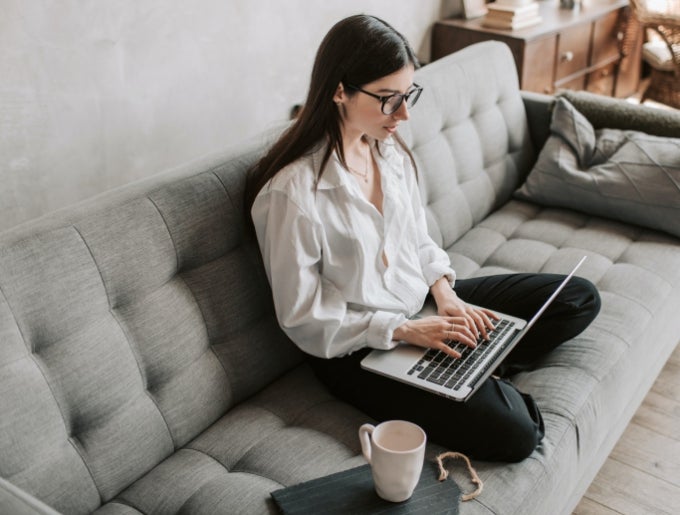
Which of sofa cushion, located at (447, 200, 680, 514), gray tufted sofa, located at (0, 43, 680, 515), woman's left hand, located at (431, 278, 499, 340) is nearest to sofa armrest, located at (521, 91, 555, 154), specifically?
sofa cushion, located at (447, 200, 680, 514)

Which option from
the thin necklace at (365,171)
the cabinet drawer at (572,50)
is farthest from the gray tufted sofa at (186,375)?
the cabinet drawer at (572,50)

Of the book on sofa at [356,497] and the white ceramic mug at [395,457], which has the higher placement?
the white ceramic mug at [395,457]

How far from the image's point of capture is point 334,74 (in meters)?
1.48

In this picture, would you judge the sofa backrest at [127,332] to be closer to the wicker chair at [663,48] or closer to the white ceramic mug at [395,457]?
the white ceramic mug at [395,457]

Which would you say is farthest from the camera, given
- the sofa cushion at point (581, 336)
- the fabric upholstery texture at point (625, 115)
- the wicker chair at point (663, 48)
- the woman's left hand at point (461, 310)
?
the wicker chair at point (663, 48)

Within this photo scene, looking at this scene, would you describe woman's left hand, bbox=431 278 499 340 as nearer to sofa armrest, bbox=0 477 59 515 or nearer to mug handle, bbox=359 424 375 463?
mug handle, bbox=359 424 375 463

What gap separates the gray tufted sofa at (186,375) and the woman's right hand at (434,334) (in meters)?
0.19

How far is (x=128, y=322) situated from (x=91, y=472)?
0.27 meters

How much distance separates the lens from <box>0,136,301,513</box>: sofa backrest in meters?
1.25

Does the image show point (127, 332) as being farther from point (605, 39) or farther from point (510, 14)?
point (605, 39)

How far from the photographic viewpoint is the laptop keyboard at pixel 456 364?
→ 1.43m

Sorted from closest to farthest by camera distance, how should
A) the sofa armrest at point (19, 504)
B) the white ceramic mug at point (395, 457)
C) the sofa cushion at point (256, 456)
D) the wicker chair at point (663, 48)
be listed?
the sofa armrest at point (19, 504)
the white ceramic mug at point (395, 457)
the sofa cushion at point (256, 456)
the wicker chair at point (663, 48)

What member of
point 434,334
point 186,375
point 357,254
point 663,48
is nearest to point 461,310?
point 434,334

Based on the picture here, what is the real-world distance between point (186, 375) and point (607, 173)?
1422 millimetres
